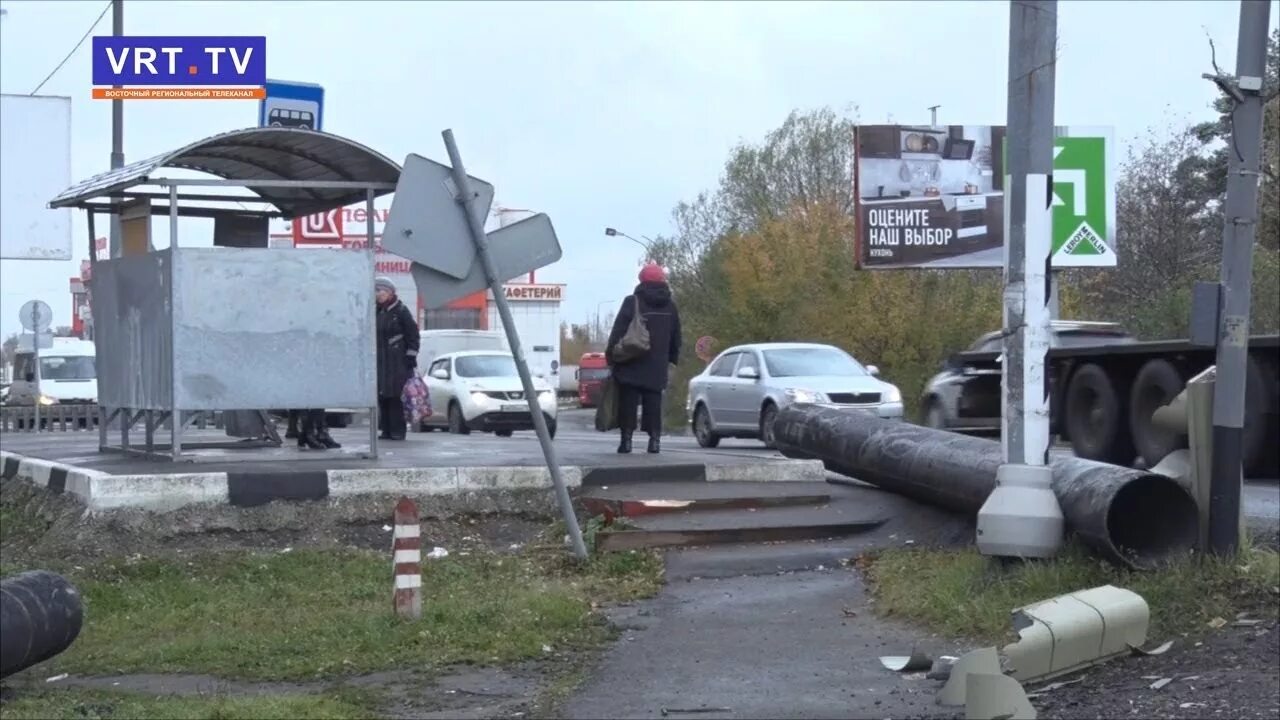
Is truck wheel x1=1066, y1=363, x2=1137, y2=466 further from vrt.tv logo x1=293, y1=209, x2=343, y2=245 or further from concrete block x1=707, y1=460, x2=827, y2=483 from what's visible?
vrt.tv logo x1=293, y1=209, x2=343, y2=245

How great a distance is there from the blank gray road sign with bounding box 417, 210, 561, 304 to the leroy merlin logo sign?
58.6ft

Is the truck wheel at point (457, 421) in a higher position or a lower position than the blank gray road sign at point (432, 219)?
lower

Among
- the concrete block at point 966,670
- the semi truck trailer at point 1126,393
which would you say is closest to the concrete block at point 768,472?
the semi truck trailer at point 1126,393

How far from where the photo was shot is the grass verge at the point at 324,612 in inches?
316

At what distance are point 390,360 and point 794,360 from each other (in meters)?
8.24

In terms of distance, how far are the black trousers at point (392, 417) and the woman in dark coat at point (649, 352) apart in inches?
144

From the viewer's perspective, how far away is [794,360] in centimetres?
2267

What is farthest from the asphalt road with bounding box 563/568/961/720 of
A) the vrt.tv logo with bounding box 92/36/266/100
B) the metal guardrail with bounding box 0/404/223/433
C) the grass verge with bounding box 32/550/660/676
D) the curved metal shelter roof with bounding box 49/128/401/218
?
the metal guardrail with bounding box 0/404/223/433

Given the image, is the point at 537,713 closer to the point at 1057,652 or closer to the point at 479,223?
the point at 1057,652

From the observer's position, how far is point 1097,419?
59.7 ft

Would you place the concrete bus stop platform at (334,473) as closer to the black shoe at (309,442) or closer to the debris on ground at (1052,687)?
the black shoe at (309,442)

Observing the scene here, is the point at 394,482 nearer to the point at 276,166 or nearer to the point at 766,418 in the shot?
the point at 276,166

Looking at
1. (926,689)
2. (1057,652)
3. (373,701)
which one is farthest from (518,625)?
(1057,652)

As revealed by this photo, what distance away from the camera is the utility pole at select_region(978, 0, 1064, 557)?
27.7ft
